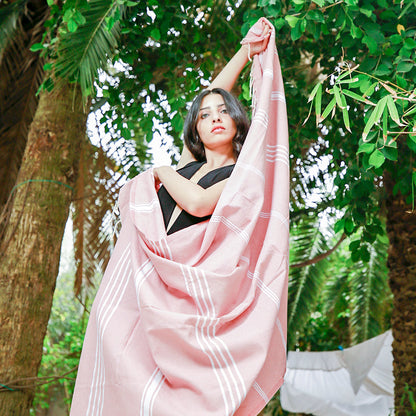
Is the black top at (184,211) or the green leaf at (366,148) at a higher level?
the green leaf at (366,148)

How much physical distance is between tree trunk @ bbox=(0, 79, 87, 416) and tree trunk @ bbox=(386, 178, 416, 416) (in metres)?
2.49

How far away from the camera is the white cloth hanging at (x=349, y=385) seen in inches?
284

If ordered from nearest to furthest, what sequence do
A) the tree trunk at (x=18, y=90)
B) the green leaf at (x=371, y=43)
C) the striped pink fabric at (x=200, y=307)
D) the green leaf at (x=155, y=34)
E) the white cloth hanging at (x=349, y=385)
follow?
the striped pink fabric at (x=200, y=307), the green leaf at (x=371, y=43), the green leaf at (x=155, y=34), the tree trunk at (x=18, y=90), the white cloth hanging at (x=349, y=385)

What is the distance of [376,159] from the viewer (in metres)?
2.25

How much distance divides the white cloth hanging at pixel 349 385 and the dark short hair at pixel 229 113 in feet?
18.0

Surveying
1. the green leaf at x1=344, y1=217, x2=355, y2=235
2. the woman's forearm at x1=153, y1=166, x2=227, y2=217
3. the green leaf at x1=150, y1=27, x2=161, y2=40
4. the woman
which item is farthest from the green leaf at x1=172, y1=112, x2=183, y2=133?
the woman's forearm at x1=153, y1=166, x2=227, y2=217

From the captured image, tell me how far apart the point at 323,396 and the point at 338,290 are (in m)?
2.73

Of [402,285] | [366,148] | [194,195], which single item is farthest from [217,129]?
[402,285]

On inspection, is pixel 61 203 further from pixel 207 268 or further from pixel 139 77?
pixel 207 268

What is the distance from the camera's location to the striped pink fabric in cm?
169

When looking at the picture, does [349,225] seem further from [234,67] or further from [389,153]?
[234,67]

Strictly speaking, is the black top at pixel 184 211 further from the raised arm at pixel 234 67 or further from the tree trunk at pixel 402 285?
the tree trunk at pixel 402 285

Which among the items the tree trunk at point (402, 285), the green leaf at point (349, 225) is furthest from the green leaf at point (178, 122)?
the tree trunk at point (402, 285)

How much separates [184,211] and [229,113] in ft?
1.42
